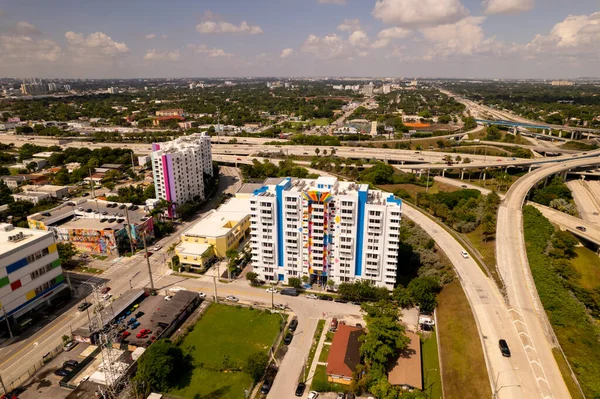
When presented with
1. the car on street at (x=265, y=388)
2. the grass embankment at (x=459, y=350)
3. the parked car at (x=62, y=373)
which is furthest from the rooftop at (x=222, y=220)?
the grass embankment at (x=459, y=350)

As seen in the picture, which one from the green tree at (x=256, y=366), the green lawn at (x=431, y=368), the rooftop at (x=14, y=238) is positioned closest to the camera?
the green lawn at (x=431, y=368)

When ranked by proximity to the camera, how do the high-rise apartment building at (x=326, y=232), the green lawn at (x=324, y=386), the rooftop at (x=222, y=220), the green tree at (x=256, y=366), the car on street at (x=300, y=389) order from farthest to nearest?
the rooftop at (x=222, y=220) → the high-rise apartment building at (x=326, y=232) → the green tree at (x=256, y=366) → the green lawn at (x=324, y=386) → the car on street at (x=300, y=389)

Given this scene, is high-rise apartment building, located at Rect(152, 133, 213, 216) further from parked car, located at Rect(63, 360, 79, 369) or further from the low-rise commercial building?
parked car, located at Rect(63, 360, 79, 369)

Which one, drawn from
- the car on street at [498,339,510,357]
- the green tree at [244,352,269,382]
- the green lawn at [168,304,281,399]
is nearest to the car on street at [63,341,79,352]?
the green lawn at [168,304,281,399]

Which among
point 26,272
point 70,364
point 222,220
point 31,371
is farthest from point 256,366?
point 222,220

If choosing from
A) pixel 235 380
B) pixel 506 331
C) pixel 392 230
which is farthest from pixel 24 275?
pixel 506 331

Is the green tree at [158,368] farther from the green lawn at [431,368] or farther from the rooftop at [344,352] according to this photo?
the green lawn at [431,368]

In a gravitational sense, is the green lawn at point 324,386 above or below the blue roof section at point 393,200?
below
